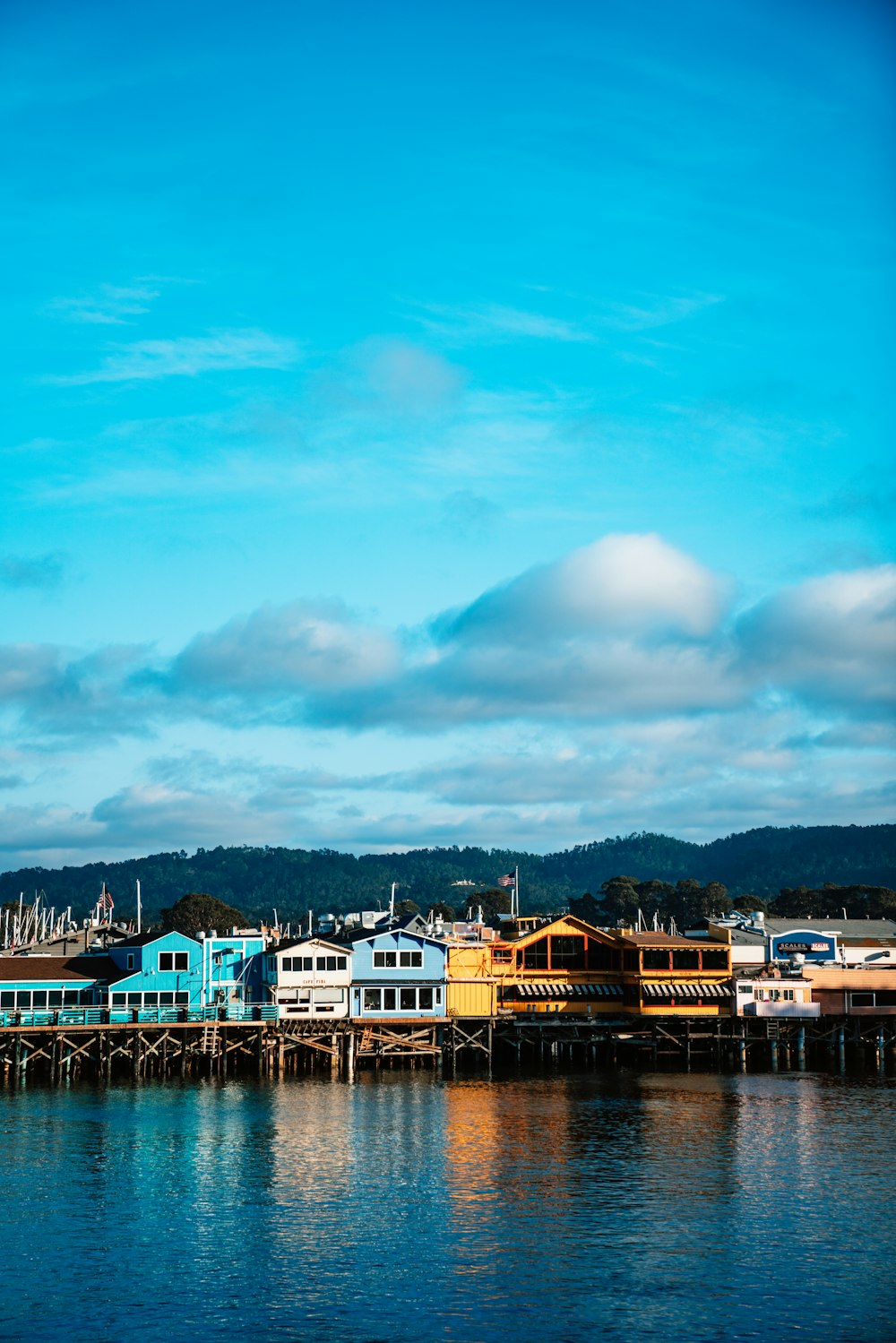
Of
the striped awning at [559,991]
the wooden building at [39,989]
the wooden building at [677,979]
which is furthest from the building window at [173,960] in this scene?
the wooden building at [677,979]

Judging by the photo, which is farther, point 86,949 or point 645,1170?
point 86,949

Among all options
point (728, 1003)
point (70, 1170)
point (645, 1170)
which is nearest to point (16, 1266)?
point (70, 1170)

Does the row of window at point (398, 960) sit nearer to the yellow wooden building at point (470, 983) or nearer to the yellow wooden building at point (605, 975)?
the yellow wooden building at point (470, 983)

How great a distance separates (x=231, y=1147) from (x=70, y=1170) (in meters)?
8.42

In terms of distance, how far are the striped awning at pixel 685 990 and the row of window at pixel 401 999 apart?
51.9 feet

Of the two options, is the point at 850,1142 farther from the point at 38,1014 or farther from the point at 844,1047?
the point at 38,1014

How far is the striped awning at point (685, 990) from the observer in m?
107

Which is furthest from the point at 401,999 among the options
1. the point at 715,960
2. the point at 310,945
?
the point at 715,960

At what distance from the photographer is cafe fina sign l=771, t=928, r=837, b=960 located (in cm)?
12325

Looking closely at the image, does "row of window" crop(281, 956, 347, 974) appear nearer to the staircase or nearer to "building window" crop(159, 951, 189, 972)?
"building window" crop(159, 951, 189, 972)

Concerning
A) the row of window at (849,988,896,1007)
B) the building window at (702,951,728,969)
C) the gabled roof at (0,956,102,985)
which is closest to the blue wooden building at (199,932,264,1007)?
the gabled roof at (0,956,102,985)

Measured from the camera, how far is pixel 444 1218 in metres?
55.0

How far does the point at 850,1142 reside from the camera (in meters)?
71.2

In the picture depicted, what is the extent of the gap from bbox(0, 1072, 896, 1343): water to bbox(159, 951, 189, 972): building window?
15490 millimetres
